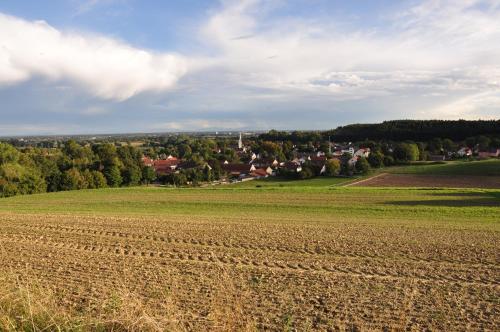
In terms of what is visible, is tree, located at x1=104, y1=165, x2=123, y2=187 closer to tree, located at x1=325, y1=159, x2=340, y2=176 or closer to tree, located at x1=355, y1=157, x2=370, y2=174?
tree, located at x1=325, y1=159, x2=340, y2=176

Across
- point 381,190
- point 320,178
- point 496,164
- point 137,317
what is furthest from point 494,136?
point 137,317

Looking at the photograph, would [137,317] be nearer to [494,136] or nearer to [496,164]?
[496,164]

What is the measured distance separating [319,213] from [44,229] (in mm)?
16224

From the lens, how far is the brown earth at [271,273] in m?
8.25

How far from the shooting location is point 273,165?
107500mm

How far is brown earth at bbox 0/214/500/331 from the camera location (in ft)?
27.1

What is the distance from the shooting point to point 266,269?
12.1 m

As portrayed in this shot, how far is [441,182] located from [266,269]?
54.7 metres

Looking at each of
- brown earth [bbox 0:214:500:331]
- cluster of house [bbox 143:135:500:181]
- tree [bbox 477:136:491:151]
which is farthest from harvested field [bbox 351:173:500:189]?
tree [bbox 477:136:491:151]

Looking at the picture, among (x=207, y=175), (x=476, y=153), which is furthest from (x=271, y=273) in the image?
(x=476, y=153)

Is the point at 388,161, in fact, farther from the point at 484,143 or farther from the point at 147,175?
the point at 147,175

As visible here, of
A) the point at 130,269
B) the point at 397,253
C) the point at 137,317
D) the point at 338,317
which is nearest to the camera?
the point at 137,317

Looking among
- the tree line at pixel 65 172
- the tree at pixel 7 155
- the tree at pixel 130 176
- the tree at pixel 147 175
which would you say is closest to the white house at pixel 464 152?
the tree at pixel 147 175

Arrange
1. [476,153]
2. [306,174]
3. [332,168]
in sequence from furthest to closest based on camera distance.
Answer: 1. [476,153]
2. [332,168]
3. [306,174]
